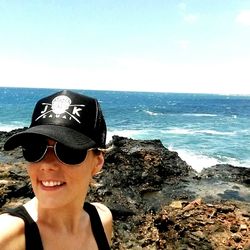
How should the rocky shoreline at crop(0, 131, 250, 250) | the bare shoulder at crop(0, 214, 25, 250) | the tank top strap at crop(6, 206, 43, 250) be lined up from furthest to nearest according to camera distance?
the rocky shoreline at crop(0, 131, 250, 250), the tank top strap at crop(6, 206, 43, 250), the bare shoulder at crop(0, 214, 25, 250)

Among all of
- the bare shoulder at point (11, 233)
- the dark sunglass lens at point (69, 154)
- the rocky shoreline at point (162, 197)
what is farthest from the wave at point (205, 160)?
the bare shoulder at point (11, 233)

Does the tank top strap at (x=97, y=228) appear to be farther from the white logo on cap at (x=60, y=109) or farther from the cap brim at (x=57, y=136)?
the white logo on cap at (x=60, y=109)

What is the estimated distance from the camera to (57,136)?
219 centimetres

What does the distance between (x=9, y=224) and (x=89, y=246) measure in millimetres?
777

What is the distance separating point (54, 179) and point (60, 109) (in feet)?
1.40

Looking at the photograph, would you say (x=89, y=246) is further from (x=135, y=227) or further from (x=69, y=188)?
(x=135, y=227)

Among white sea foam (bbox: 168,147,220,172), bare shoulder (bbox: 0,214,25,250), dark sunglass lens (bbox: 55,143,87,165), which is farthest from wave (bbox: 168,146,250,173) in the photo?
bare shoulder (bbox: 0,214,25,250)

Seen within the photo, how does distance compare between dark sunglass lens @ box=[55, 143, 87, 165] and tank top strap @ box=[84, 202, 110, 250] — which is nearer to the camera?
dark sunglass lens @ box=[55, 143, 87, 165]

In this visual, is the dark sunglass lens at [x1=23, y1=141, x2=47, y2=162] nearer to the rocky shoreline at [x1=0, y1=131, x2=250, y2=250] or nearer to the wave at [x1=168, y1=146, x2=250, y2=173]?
the rocky shoreline at [x1=0, y1=131, x2=250, y2=250]

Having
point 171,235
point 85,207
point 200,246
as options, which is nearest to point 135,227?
point 171,235

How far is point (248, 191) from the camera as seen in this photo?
593 inches

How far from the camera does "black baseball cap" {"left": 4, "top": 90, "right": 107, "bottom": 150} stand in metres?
2.22

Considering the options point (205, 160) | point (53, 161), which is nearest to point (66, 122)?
point (53, 161)

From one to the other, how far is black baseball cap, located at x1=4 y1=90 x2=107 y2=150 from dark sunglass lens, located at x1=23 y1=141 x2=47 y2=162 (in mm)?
44
